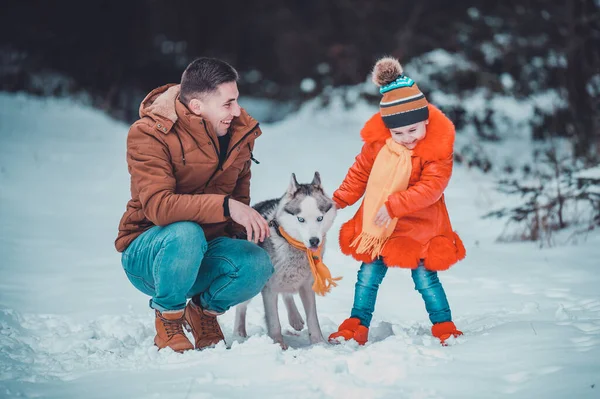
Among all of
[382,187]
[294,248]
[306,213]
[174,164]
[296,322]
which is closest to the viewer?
[174,164]

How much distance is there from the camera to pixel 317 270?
325cm

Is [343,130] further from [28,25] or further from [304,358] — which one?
[304,358]

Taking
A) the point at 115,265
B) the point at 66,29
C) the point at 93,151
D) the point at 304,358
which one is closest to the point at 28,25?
the point at 66,29

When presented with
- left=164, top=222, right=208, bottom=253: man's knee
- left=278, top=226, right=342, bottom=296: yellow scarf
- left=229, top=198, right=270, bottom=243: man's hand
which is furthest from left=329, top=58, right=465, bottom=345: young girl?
left=164, top=222, right=208, bottom=253: man's knee

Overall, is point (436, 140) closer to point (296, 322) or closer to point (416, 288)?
point (416, 288)

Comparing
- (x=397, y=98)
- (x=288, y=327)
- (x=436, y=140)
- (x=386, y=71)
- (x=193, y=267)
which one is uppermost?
(x=386, y=71)

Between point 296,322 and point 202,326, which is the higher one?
point 202,326

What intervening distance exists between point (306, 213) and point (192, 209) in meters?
0.66

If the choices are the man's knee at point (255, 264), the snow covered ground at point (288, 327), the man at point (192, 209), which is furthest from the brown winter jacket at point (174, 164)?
the snow covered ground at point (288, 327)

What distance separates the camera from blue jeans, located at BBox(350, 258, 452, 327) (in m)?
3.12

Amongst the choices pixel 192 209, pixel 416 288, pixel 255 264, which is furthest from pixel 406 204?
pixel 192 209

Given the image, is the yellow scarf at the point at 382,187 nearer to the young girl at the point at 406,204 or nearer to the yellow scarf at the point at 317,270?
the young girl at the point at 406,204

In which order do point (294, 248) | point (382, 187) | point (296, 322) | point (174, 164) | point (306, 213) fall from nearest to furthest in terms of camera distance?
point (174, 164) < point (382, 187) < point (306, 213) < point (294, 248) < point (296, 322)

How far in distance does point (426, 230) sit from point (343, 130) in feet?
25.9
